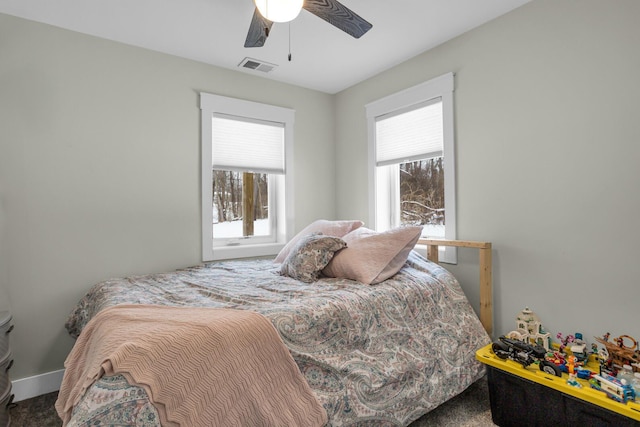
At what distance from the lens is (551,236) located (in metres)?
2.05

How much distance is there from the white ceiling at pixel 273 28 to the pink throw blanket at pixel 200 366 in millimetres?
1892

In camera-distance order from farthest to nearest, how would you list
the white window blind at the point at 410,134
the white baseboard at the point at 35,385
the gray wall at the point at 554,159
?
the white window blind at the point at 410,134 < the white baseboard at the point at 35,385 < the gray wall at the point at 554,159

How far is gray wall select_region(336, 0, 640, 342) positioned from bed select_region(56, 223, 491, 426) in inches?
12.7

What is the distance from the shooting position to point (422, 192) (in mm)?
2957

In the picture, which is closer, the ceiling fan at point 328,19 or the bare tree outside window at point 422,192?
the ceiling fan at point 328,19

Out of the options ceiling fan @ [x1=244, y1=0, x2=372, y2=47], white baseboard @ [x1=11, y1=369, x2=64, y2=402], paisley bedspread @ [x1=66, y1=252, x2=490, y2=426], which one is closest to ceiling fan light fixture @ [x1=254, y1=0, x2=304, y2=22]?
ceiling fan @ [x1=244, y1=0, x2=372, y2=47]

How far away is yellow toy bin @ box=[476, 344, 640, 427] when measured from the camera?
1.41 meters

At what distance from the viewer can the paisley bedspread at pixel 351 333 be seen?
4.62 ft

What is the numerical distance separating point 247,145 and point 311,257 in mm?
1471

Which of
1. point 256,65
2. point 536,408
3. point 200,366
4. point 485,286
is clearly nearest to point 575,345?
point 536,408

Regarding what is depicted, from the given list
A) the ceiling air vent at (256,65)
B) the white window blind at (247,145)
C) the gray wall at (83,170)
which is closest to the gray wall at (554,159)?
the ceiling air vent at (256,65)

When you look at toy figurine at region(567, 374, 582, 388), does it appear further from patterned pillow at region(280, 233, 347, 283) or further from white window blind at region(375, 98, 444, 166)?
white window blind at region(375, 98, 444, 166)

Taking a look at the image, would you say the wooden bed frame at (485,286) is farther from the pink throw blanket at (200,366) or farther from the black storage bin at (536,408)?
the pink throw blanket at (200,366)

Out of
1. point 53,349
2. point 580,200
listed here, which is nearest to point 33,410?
point 53,349
